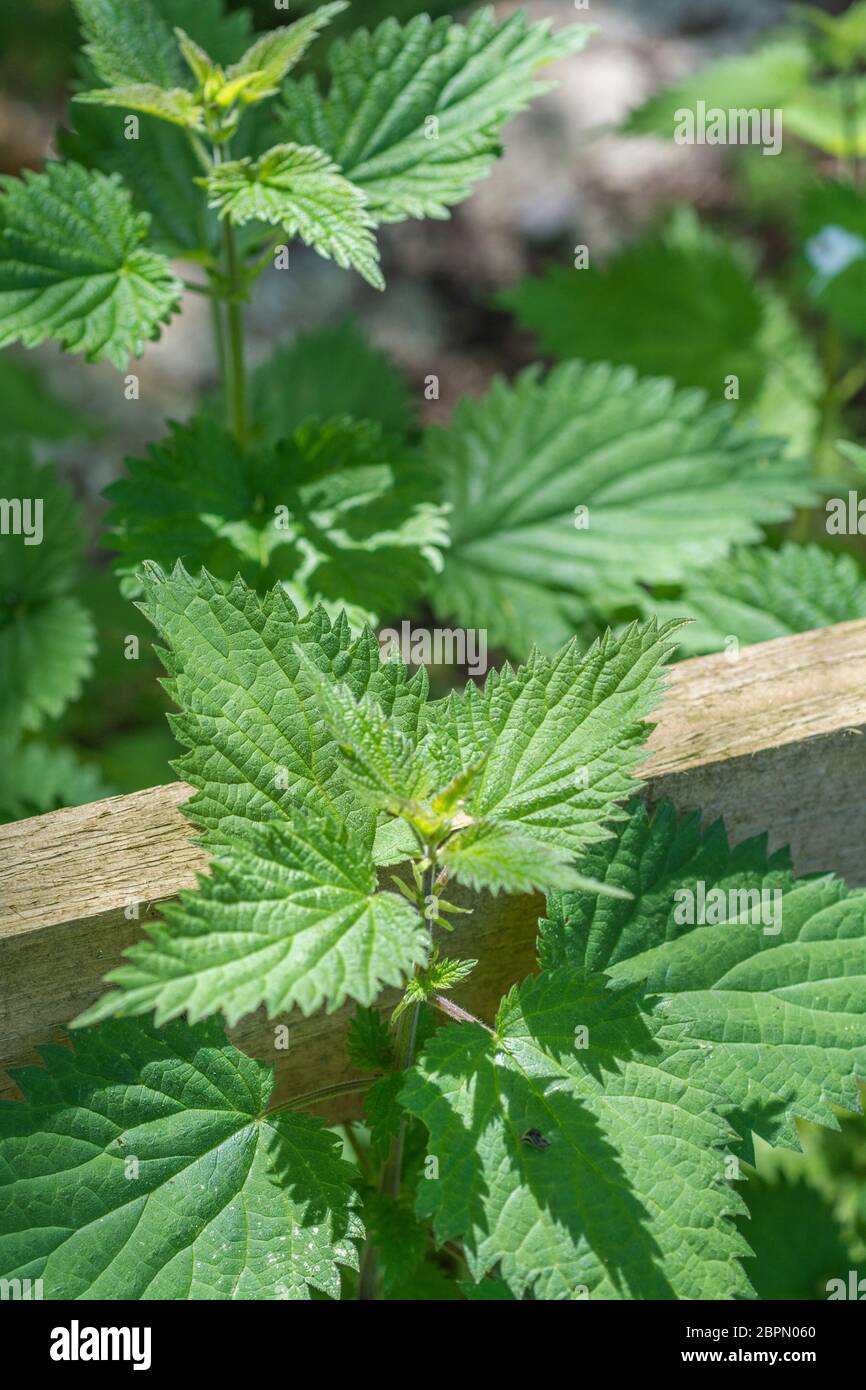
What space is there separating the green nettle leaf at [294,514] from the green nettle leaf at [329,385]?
1.37 ft

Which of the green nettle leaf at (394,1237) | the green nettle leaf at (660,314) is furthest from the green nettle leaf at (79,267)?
the green nettle leaf at (660,314)

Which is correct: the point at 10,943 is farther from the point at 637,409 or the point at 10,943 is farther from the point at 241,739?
the point at 637,409

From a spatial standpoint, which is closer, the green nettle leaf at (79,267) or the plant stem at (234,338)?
the green nettle leaf at (79,267)

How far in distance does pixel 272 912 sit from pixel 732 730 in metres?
0.57

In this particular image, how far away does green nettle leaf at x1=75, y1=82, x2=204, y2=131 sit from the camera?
1.35m

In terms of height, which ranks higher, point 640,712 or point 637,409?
point 637,409

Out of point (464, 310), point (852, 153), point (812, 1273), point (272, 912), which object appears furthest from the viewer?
point (464, 310)

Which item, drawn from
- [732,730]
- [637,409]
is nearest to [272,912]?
[732,730]

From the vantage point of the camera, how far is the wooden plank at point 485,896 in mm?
1147

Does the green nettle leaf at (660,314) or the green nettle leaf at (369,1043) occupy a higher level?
the green nettle leaf at (660,314)

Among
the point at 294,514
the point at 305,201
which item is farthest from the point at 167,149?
the point at 294,514

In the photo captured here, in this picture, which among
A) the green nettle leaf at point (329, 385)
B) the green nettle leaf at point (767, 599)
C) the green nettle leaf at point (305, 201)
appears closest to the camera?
the green nettle leaf at point (305, 201)

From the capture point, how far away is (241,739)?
1146 millimetres

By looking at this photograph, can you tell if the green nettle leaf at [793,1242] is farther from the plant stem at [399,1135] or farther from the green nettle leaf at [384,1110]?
the green nettle leaf at [384,1110]
